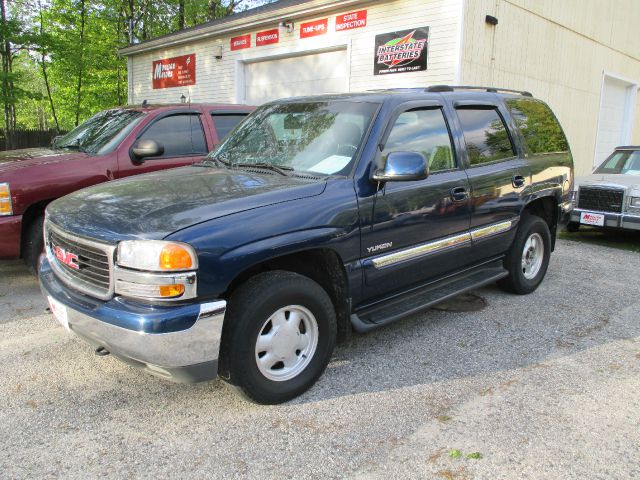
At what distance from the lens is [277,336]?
10.1ft

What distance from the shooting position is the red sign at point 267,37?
1297 cm

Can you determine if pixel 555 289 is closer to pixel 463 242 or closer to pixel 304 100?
pixel 463 242

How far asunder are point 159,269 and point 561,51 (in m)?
12.8

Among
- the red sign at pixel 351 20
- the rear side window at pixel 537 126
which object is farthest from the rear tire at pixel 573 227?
the red sign at pixel 351 20

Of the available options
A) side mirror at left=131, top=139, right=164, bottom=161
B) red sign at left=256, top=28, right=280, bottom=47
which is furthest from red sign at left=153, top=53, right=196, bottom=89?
side mirror at left=131, top=139, right=164, bottom=161

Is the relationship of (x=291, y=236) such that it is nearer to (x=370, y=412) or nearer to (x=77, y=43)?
(x=370, y=412)

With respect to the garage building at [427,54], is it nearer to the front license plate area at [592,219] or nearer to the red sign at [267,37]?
the red sign at [267,37]

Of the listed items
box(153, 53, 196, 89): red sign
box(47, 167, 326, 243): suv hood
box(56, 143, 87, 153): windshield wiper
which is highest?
box(153, 53, 196, 89): red sign

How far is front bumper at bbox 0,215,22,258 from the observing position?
4.84m

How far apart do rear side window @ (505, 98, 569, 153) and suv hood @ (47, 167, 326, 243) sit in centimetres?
271

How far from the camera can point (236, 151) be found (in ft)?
13.9

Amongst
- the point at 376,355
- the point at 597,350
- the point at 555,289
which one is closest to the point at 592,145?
the point at 555,289

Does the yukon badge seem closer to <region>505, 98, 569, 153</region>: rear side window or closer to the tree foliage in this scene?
<region>505, 98, 569, 153</region>: rear side window

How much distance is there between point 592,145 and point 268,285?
554 inches
